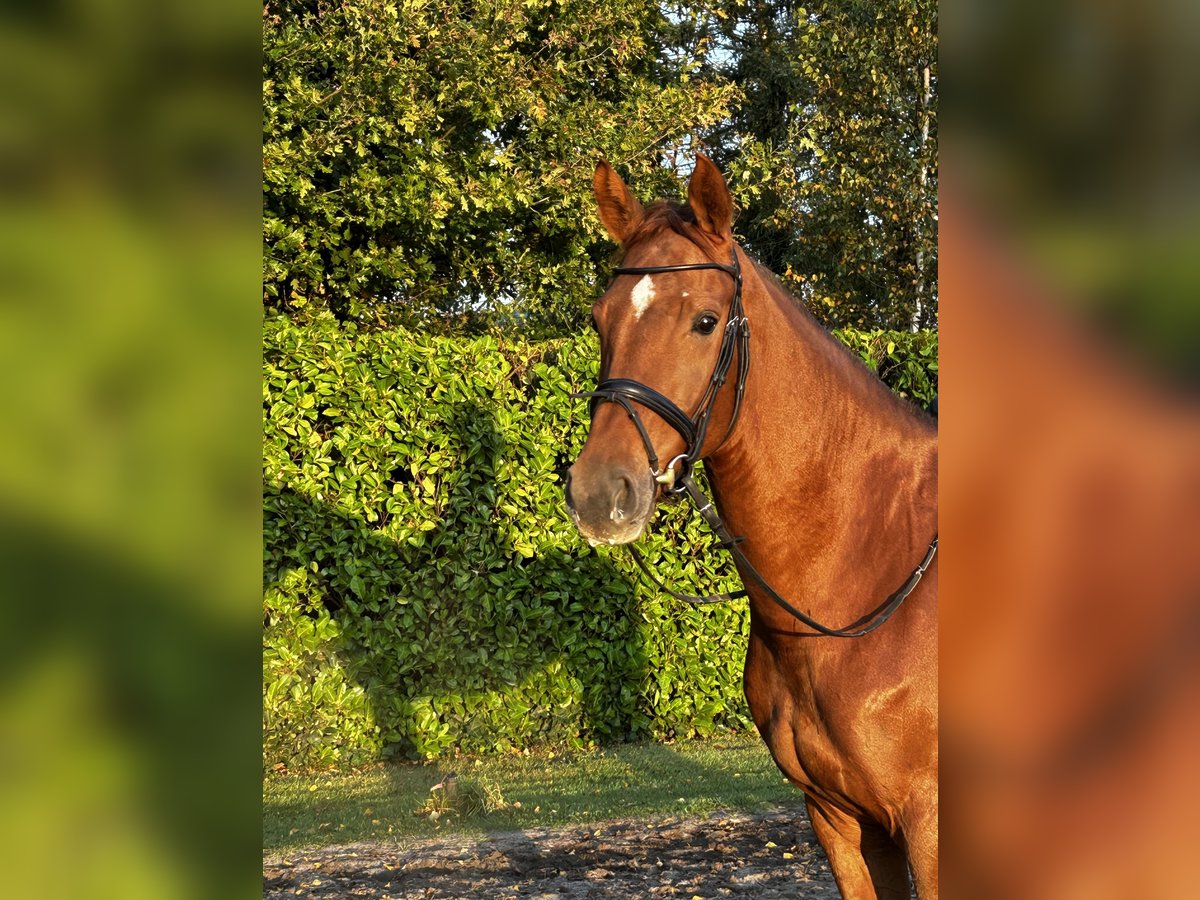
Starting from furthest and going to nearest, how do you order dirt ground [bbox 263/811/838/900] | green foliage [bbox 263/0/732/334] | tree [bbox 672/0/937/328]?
tree [bbox 672/0/937/328] → green foliage [bbox 263/0/732/334] → dirt ground [bbox 263/811/838/900]

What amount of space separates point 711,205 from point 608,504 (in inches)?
35.2

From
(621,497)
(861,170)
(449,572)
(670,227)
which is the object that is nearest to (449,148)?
(861,170)

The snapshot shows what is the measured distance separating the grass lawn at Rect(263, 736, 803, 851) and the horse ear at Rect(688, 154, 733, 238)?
4.25 meters

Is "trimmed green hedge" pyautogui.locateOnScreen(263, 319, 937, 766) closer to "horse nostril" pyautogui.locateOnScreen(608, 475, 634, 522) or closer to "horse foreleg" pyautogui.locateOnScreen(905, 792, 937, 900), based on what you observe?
"horse nostril" pyautogui.locateOnScreen(608, 475, 634, 522)

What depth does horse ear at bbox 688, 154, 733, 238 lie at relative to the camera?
9.61ft

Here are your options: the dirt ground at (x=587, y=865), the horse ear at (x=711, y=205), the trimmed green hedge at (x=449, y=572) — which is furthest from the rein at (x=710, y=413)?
the trimmed green hedge at (x=449, y=572)

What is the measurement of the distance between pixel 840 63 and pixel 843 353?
1131cm

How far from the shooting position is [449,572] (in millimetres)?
7590

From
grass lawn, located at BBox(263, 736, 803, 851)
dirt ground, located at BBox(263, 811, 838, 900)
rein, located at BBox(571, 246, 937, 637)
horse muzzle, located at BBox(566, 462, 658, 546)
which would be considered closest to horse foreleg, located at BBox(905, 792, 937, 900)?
rein, located at BBox(571, 246, 937, 637)

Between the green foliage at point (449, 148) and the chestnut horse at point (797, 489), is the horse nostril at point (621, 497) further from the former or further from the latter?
the green foliage at point (449, 148)

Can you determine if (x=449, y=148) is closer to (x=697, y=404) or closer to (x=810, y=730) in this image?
(x=697, y=404)
